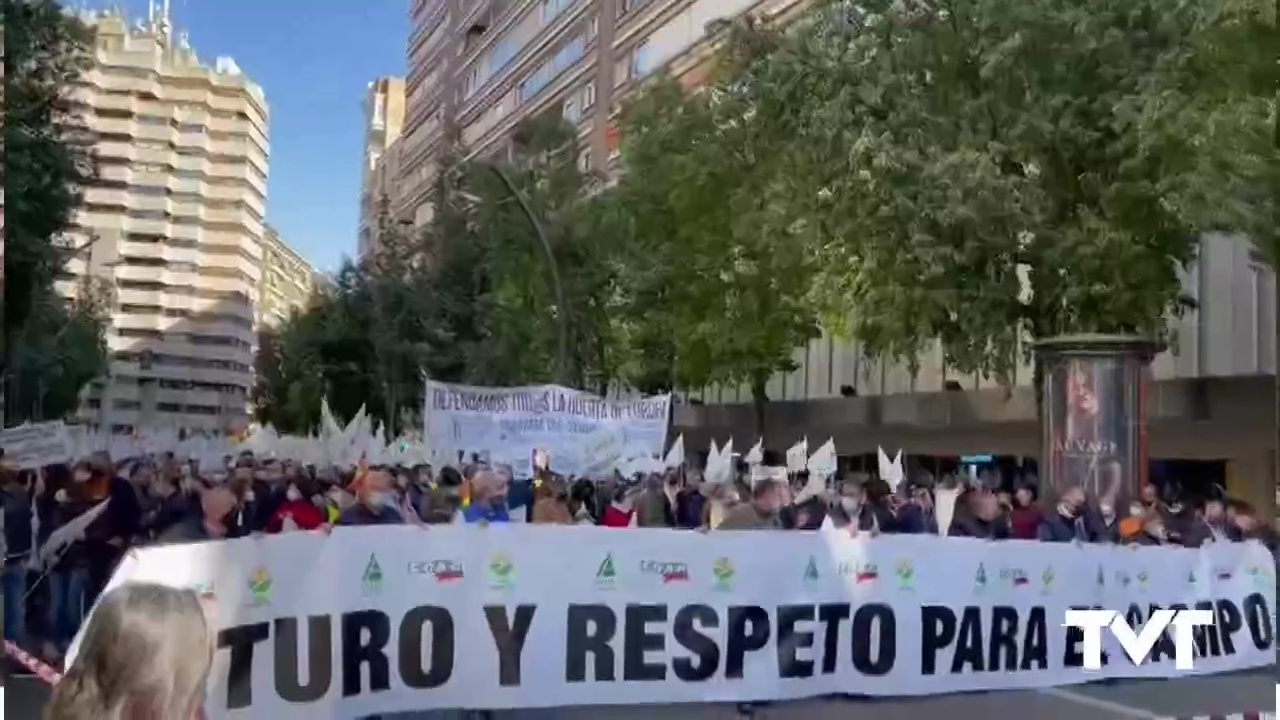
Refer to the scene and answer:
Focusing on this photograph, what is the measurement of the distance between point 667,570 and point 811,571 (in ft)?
3.16

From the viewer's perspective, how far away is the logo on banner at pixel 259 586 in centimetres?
786

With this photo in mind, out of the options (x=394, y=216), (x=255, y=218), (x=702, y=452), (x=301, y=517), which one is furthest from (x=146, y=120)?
(x=301, y=517)

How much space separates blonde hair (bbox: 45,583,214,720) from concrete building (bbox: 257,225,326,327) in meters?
163

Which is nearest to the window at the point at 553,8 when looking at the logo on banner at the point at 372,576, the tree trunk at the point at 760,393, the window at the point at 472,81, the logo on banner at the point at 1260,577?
the window at the point at 472,81

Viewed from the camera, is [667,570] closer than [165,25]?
Yes

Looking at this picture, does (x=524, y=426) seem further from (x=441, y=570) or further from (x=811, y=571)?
(x=441, y=570)

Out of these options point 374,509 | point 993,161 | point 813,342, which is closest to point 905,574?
point 374,509

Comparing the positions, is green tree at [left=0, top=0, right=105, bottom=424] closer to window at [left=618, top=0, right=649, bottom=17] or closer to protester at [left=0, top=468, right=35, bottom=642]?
protester at [left=0, top=468, right=35, bottom=642]

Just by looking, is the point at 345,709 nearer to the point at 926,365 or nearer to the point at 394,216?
the point at 926,365

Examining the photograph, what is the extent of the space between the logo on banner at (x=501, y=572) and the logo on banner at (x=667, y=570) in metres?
0.81

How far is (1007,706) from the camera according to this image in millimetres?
10359

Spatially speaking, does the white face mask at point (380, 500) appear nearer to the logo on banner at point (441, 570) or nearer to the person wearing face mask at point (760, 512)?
the logo on banner at point (441, 570)

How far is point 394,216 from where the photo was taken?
6228cm

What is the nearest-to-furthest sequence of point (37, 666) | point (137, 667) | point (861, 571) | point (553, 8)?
point (137, 667) → point (37, 666) → point (861, 571) → point (553, 8)
